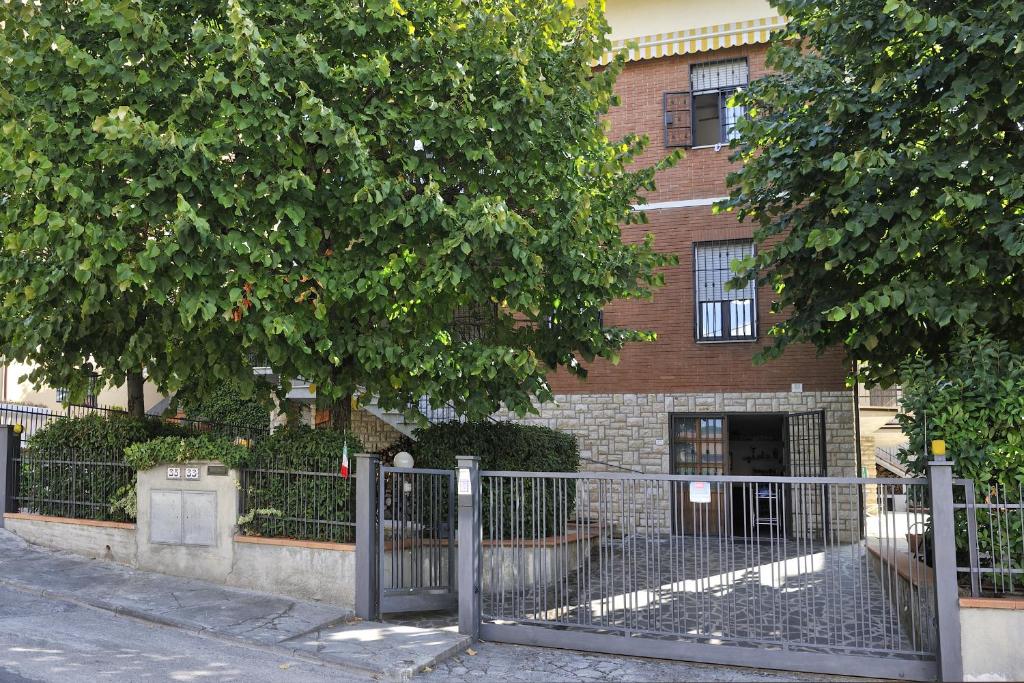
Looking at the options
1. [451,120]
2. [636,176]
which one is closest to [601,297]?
[636,176]

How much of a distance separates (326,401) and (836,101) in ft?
22.3

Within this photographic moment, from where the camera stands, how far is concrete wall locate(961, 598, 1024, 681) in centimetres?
639

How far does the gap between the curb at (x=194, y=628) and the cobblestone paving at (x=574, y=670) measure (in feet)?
1.11

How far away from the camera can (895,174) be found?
8.37 meters

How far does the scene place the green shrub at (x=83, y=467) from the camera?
35.2ft

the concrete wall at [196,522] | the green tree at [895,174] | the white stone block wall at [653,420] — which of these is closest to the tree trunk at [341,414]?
the concrete wall at [196,522]

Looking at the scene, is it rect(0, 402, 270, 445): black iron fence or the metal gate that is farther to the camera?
rect(0, 402, 270, 445): black iron fence

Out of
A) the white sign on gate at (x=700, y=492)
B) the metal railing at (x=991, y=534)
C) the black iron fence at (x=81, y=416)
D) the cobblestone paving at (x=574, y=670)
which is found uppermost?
the black iron fence at (x=81, y=416)

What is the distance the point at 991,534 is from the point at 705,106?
33.9 ft

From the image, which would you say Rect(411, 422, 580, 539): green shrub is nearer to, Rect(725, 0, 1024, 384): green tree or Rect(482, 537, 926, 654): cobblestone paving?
Rect(482, 537, 926, 654): cobblestone paving

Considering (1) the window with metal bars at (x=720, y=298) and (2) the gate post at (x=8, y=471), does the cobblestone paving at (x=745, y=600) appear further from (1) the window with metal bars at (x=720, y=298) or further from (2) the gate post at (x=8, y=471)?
(2) the gate post at (x=8, y=471)

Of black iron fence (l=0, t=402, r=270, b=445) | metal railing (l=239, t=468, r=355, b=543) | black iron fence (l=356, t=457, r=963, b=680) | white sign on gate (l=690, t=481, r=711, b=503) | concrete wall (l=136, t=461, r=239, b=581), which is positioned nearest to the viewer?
black iron fence (l=356, t=457, r=963, b=680)

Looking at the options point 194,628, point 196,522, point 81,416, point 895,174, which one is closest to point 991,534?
point 895,174

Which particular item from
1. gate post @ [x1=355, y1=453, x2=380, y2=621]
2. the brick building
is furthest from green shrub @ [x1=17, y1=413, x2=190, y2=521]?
the brick building
